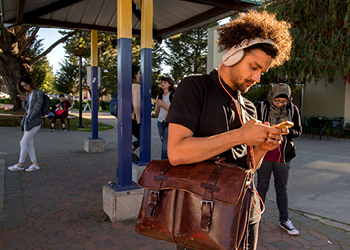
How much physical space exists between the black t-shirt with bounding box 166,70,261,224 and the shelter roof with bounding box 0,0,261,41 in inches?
147

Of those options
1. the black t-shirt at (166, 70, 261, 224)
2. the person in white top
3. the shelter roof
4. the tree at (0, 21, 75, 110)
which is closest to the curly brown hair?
the black t-shirt at (166, 70, 261, 224)

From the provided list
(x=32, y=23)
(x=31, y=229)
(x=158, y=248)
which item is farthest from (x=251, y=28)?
(x=32, y=23)

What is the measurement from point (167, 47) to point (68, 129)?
26797mm

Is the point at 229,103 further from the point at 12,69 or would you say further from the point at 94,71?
the point at 12,69

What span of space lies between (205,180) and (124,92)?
2860 millimetres

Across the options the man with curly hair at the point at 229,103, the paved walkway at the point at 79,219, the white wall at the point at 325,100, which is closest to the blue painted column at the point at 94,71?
the paved walkway at the point at 79,219

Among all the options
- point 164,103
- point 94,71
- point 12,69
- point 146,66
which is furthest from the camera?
point 12,69

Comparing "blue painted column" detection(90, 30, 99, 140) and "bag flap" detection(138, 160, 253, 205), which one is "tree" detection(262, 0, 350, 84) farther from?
"bag flap" detection(138, 160, 253, 205)

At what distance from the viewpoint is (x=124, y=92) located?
402 centimetres

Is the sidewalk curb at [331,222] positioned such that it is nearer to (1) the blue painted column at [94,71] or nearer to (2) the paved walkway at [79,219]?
(2) the paved walkway at [79,219]

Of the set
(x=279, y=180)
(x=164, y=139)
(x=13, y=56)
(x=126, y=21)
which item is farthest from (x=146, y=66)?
(x=13, y=56)

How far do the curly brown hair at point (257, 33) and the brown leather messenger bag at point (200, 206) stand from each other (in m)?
0.69

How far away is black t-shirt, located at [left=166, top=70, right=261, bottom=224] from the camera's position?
Answer: 1.47 metres

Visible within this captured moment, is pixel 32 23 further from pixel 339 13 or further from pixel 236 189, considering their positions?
pixel 339 13
